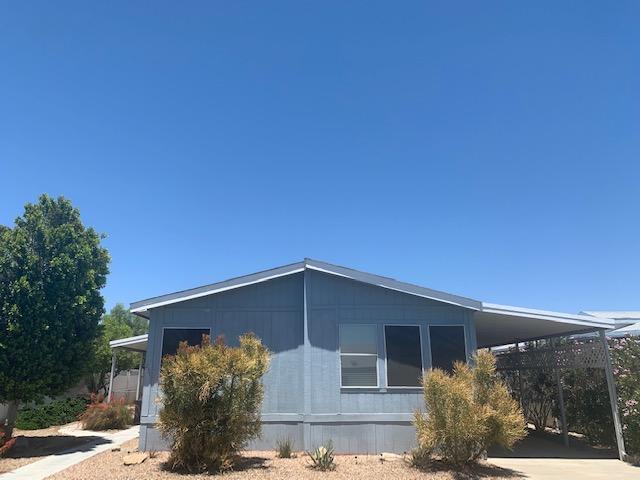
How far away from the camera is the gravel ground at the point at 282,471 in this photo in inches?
326

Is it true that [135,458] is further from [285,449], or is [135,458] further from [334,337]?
[334,337]

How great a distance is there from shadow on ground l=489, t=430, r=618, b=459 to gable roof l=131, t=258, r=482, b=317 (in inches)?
157

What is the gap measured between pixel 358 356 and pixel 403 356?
104 cm

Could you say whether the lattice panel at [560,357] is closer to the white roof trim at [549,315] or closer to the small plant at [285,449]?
the white roof trim at [549,315]

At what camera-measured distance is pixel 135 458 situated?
31.0 ft

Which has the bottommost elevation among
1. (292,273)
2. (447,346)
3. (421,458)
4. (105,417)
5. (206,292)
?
(421,458)

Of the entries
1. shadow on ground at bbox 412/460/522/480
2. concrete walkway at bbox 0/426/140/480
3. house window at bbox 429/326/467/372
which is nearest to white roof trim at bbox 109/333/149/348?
concrete walkway at bbox 0/426/140/480

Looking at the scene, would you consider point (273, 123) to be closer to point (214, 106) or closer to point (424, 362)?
point (214, 106)

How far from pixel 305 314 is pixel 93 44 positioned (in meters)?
7.60

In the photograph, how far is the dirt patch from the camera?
9.89 m

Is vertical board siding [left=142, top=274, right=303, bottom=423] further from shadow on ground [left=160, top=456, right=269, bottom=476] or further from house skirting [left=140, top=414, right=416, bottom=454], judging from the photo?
shadow on ground [left=160, top=456, right=269, bottom=476]

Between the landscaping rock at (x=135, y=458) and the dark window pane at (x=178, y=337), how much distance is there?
223 centimetres

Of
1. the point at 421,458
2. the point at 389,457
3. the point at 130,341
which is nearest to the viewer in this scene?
the point at 421,458

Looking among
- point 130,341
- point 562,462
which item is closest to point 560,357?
point 562,462
